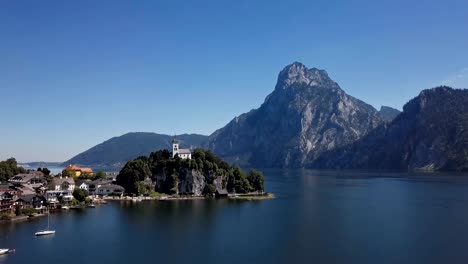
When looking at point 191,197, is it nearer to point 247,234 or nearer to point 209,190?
point 209,190

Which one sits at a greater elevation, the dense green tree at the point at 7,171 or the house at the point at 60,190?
the dense green tree at the point at 7,171

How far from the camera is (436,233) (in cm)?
6981

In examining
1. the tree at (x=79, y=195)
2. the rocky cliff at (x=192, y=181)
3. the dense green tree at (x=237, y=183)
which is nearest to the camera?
the tree at (x=79, y=195)

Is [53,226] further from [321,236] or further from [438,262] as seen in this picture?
[438,262]

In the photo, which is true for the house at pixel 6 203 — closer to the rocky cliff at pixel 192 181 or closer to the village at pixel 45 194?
the village at pixel 45 194

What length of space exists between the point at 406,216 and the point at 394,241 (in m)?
27.5

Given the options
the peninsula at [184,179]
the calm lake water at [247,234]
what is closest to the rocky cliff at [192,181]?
the peninsula at [184,179]

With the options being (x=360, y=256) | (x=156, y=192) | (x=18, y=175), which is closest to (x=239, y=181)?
(x=156, y=192)

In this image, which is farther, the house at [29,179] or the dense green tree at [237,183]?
the dense green tree at [237,183]

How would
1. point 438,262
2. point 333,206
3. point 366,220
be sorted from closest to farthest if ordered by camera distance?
point 438,262 → point 366,220 → point 333,206

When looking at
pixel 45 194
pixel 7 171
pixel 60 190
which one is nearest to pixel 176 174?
pixel 60 190

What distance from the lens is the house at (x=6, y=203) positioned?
83688mm

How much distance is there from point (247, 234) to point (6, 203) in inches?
1967

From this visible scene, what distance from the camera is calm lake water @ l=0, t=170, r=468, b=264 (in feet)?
180
